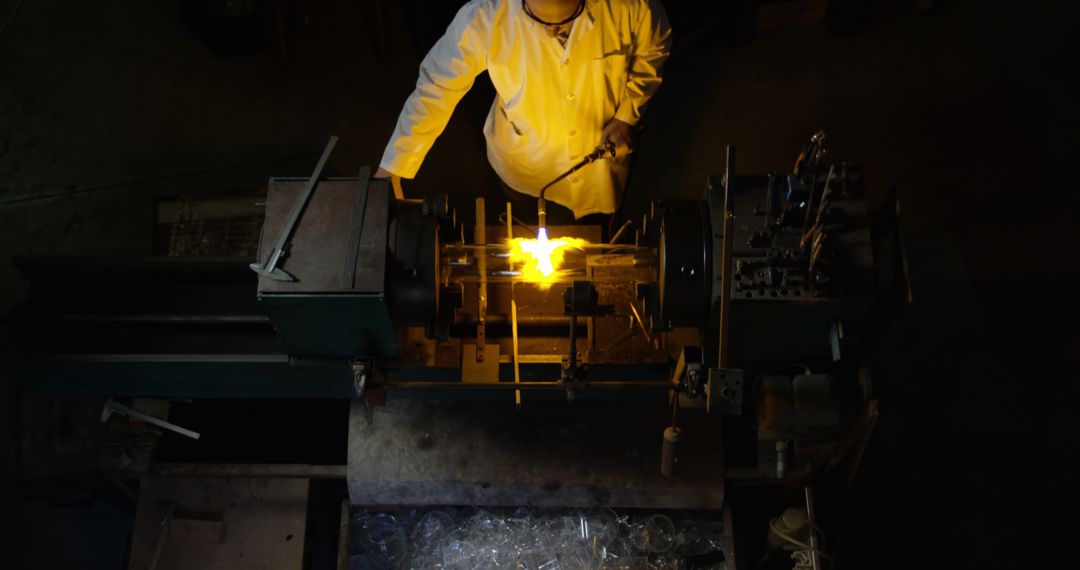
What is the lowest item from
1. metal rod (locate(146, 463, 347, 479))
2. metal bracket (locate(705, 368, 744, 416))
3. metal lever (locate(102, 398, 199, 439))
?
metal rod (locate(146, 463, 347, 479))

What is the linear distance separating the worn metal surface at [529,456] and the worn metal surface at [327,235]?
72cm

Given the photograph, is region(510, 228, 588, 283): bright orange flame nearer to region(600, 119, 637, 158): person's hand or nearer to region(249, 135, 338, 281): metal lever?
region(600, 119, 637, 158): person's hand

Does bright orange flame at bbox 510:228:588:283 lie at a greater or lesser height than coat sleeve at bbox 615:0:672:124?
lesser

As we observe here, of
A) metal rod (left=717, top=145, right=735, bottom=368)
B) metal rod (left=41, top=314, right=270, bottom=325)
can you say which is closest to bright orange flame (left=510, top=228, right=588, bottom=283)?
metal rod (left=717, top=145, right=735, bottom=368)

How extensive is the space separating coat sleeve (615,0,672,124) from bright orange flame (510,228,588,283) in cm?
50

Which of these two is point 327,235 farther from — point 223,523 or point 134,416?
point 223,523

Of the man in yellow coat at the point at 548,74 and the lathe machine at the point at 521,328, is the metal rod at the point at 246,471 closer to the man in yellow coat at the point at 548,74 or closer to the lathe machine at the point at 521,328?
the lathe machine at the point at 521,328

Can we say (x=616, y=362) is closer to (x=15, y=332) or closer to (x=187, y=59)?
(x=15, y=332)

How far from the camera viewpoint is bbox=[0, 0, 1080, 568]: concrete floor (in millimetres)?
2951

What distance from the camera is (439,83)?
7.89 ft

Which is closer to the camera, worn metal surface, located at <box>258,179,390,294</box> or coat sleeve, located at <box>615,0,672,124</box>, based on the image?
worn metal surface, located at <box>258,179,390,294</box>

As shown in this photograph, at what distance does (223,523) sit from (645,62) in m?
1.90

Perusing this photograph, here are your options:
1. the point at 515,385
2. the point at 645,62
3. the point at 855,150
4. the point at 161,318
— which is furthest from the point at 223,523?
the point at 855,150

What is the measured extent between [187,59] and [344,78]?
77 centimetres
